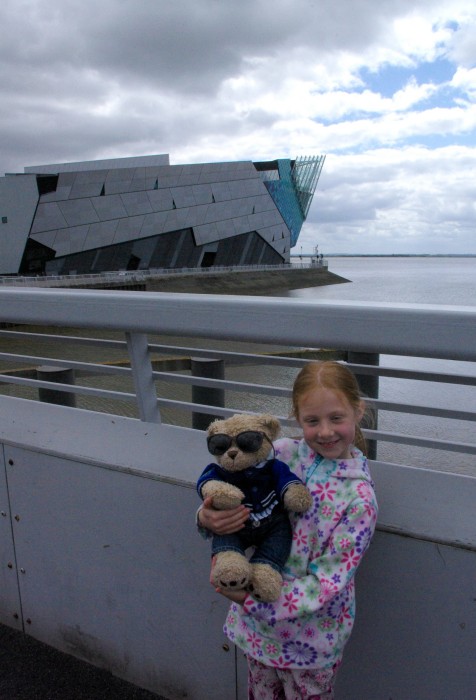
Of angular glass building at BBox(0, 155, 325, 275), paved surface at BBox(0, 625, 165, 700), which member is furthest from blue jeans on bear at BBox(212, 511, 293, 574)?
angular glass building at BBox(0, 155, 325, 275)

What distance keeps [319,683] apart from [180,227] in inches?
2013

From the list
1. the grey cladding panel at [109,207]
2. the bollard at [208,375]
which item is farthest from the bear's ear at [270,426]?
the grey cladding panel at [109,207]

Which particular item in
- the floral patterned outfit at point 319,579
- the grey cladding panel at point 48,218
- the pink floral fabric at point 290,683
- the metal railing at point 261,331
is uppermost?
the grey cladding panel at point 48,218

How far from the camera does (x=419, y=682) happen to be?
1542 mm

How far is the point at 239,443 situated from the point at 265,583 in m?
0.29

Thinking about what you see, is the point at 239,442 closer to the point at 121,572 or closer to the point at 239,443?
the point at 239,443

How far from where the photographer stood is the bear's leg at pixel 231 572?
1.28 m

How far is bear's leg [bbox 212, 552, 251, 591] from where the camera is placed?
1281 mm

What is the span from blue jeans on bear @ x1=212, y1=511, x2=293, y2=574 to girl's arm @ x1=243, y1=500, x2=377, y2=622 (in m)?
0.06

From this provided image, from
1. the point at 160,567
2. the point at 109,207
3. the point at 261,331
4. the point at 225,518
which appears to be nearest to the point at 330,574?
the point at 225,518

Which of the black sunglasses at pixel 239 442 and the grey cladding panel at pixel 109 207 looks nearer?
the black sunglasses at pixel 239 442

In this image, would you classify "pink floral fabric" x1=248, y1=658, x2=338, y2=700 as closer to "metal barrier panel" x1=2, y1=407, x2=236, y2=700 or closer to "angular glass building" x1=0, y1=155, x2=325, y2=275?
"metal barrier panel" x1=2, y1=407, x2=236, y2=700

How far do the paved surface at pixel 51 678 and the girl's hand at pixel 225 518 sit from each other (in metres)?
1.00

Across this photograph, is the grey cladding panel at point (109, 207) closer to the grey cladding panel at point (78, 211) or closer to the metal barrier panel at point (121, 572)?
the grey cladding panel at point (78, 211)
